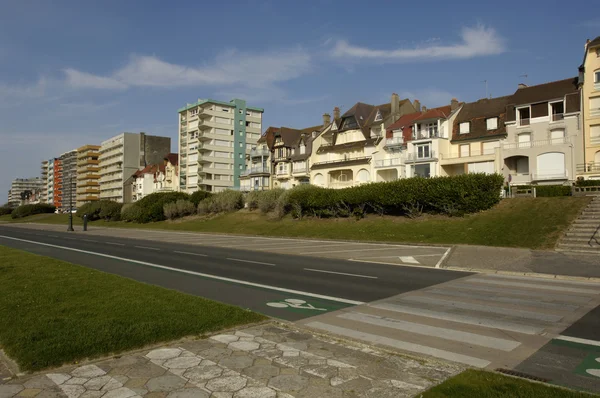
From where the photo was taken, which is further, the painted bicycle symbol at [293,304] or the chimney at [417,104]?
the chimney at [417,104]

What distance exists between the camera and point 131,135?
116m

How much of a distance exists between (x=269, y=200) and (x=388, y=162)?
15.1 meters

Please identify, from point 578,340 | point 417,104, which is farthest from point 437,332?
point 417,104

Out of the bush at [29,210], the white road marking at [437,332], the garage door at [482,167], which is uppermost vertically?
the garage door at [482,167]

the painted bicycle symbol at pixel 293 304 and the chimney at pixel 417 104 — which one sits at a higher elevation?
the chimney at pixel 417 104

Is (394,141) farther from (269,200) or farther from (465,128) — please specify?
(269,200)

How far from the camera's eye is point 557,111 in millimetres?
39125

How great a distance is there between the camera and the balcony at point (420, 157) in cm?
4488

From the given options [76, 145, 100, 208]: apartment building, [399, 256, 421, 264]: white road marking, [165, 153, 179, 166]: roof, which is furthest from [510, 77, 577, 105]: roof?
[76, 145, 100, 208]: apartment building

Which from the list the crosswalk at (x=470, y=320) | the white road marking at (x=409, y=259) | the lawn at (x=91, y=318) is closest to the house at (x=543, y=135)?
the white road marking at (x=409, y=259)

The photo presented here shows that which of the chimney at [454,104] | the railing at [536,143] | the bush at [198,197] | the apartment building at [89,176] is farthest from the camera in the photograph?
the apartment building at [89,176]

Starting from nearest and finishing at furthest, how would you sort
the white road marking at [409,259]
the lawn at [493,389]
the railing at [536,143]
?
1. the lawn at [493,389]
2. the white road marking at [409,259]
3. the railing at [536,143]

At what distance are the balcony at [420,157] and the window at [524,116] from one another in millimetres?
8737

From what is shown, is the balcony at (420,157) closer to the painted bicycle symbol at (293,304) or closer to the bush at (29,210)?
the painted bicycle symbol at (293,304)
